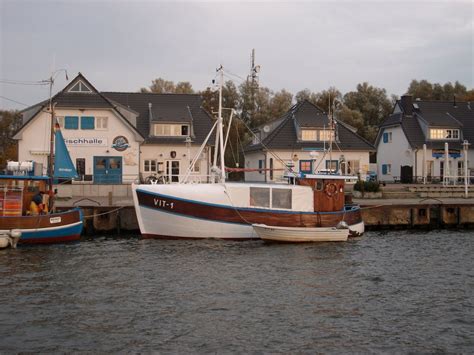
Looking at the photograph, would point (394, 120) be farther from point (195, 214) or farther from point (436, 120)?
point (195, 214)

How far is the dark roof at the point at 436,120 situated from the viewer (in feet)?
194

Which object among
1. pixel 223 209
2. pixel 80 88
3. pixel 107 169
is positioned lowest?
pixel 223 209

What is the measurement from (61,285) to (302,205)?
44.7 ft

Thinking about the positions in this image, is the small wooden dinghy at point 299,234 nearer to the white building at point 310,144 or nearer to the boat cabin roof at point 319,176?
the boat cabin roof at point 319,176

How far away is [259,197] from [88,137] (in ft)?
73.2

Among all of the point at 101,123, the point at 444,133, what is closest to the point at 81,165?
the point at 101,123

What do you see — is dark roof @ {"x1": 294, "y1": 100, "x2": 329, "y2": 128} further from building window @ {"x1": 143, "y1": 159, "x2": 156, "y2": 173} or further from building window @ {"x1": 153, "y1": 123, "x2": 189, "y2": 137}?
building window @ {"x1": 143, "y1": 159, "x2": 156, "y2": 173}

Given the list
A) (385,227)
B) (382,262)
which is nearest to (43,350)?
(382,262)

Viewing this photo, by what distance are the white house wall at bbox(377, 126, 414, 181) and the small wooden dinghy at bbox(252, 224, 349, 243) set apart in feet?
107

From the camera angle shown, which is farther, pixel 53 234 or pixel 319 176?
pixel 319 176

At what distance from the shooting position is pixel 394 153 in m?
62.8

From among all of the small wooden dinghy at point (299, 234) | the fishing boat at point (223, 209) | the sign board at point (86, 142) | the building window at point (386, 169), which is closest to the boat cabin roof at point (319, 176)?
the fishing boat at point (223, 209)

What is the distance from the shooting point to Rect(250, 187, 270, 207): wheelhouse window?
2930 cm

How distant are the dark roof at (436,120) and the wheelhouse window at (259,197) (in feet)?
108
